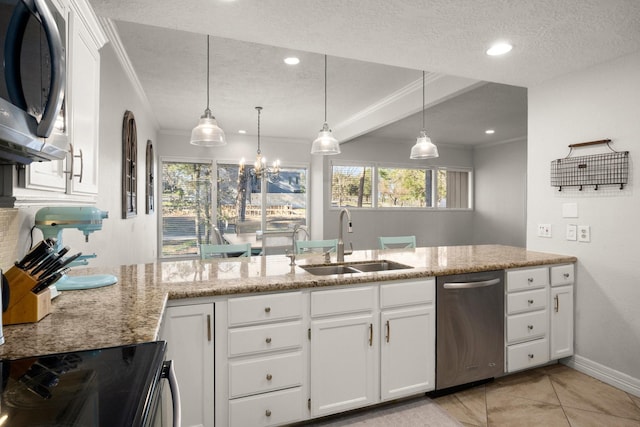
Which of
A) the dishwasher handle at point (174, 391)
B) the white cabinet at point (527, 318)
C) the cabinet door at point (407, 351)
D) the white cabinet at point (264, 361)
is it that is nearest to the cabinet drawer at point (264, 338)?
the white cabinet at point (264, 361)

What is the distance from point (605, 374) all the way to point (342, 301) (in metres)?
2.18

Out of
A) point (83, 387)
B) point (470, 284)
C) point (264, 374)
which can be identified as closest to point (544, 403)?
Result: point (470, 284)

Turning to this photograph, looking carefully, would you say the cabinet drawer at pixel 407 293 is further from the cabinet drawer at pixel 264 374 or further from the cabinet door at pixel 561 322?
the cabinet door at pixel 561 322

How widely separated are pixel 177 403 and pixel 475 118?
560 centimetres

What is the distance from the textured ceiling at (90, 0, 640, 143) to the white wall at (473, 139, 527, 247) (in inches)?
107

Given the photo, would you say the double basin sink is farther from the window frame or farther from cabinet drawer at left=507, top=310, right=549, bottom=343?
the window frame

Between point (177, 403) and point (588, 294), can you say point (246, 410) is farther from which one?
point (588, 294)

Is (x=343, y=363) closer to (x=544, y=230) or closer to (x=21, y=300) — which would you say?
(x=21, y=300)

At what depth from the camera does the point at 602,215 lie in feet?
8.62

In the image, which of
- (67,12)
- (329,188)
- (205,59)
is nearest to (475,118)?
(329,188)

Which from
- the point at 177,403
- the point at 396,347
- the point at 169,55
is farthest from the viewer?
the point at 169,55

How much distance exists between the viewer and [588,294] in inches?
107

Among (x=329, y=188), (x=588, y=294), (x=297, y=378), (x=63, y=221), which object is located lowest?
(x=297, y=378)

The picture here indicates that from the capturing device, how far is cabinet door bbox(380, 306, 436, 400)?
209 cm
